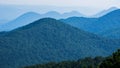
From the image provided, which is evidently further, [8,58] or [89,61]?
[8,58]

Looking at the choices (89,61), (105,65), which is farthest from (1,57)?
(105,65)

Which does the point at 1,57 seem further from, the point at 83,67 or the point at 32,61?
the point at 83,67

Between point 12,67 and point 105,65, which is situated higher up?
point 105,65

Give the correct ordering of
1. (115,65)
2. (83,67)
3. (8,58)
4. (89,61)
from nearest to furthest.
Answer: (115,65)
(83,67)
(89,61)
(8,58)

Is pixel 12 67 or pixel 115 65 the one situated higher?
pixel 115 65

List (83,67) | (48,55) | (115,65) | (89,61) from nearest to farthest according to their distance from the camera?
(115,65) → (83,67) → (89,61) → (48,55)

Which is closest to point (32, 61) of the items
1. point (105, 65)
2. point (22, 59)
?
point (22, 59)

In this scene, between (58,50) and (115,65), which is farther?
(58,50)

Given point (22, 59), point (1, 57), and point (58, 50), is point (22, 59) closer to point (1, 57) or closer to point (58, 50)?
point (1, 57)

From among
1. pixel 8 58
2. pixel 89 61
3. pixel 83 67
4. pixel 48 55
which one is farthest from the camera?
pixel 48 55
